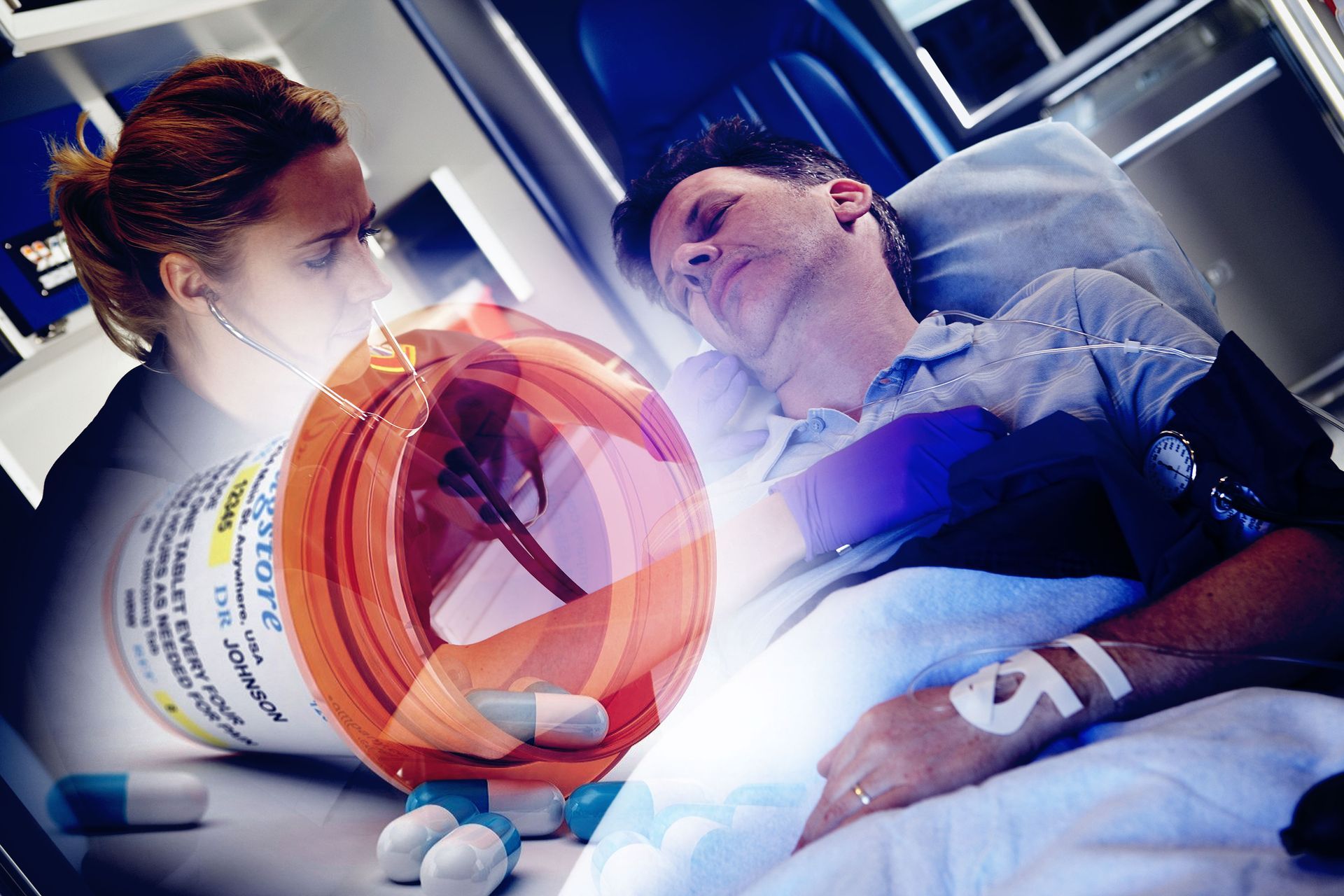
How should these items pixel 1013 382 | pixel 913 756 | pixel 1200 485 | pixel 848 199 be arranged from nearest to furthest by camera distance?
1. pixel 913 756
2. pixel 1200 485
3. pixel 1013 382
4. pixel 848 199

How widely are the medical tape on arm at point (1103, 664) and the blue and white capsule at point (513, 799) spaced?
17.0 inches

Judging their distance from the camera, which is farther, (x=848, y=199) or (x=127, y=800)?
(x=848, y=199)

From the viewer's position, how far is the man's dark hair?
85 centimetres

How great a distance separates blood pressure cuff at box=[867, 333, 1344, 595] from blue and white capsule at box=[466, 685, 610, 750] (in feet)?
Result: 0.98

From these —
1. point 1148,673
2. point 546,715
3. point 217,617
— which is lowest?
point 1148,673

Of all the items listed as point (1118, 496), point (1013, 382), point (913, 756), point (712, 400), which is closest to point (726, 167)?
point (712, 400)

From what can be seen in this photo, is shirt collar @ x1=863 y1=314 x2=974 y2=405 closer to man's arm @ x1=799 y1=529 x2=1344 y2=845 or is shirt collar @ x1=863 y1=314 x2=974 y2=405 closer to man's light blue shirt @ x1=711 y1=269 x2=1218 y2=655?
man's light blue shirt @ x1=711 y1=269 x2=1218 y2=655

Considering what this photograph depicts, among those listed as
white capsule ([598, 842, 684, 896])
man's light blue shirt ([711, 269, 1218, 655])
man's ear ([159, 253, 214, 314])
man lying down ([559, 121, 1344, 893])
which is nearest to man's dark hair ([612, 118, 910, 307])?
man lying down ([559, 121, 1344, 893])

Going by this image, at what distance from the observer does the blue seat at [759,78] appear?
0.97 m

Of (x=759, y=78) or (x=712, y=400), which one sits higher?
(x=759, y=78)

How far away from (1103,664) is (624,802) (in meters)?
0.39

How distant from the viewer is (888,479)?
2.45 feet

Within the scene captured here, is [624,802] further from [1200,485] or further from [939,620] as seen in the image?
[1200,485]

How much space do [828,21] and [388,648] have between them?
0.91m
